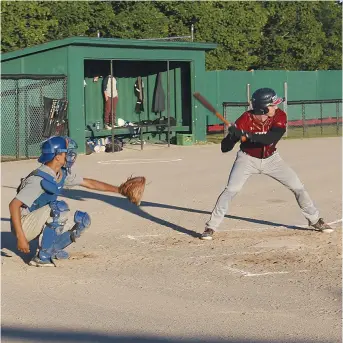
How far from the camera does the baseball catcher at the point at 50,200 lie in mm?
8070

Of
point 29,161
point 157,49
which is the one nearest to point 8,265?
point 29,161

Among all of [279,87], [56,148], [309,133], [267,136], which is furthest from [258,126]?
[279,87]

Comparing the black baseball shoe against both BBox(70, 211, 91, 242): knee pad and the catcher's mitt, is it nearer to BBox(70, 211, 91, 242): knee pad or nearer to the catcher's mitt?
the catcher's mitt

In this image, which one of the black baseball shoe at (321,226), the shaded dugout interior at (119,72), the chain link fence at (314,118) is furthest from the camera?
the chain link fence at (314,118)

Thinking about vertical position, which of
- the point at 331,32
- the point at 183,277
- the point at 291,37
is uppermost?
the point at 331,32

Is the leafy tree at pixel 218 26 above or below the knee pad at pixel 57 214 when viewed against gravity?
above

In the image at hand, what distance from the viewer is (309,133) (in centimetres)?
2991

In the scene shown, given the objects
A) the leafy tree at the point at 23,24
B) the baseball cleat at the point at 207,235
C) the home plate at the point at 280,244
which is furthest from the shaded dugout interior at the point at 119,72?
the home plate at the point at 280,244

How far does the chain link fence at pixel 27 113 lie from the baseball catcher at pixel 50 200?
12.2 m

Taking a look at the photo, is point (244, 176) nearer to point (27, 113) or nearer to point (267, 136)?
point (267, 136)

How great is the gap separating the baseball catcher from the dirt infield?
0.90 ft

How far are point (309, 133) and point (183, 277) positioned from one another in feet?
73.5

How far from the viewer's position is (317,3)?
134 ft

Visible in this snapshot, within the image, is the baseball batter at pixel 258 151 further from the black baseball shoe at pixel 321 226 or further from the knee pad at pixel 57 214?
the knee pad at pixel 57 214
